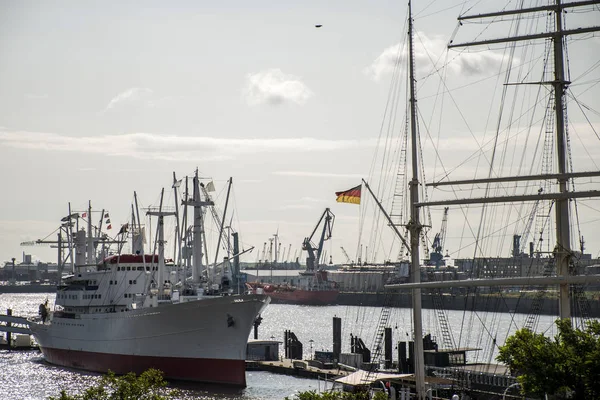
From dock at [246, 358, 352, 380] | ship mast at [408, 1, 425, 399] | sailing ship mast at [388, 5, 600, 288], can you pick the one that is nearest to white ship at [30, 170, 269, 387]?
dock at [246, 358, 352, 380]

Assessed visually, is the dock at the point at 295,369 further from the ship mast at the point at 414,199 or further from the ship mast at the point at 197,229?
the ship mast at the point at 414,199

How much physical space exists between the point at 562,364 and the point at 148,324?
1703 inches

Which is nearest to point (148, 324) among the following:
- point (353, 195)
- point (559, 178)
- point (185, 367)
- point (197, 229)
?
point (185, 367)

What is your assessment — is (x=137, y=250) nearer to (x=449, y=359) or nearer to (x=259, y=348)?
(x=259, y=348)

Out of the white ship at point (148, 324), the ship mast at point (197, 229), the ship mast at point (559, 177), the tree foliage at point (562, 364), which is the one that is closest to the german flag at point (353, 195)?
the white ship at point (148, 324)

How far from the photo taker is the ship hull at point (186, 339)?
61406 millimetres

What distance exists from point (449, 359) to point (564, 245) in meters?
22.2

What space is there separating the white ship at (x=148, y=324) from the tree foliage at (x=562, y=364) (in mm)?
35606

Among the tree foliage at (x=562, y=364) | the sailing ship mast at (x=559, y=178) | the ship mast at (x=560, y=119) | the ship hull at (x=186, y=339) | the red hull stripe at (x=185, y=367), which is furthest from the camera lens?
the ship hull at (x=186, y=339)

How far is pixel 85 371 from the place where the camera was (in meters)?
72.7

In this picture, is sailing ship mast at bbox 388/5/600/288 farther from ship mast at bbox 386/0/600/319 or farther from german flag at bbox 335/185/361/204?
german flag at bbox 335/185/361/204

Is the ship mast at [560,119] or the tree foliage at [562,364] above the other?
the ship mast at [560,119]

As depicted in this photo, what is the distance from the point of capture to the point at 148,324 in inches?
2566

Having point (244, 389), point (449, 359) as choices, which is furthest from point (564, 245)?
point (244, 389)
